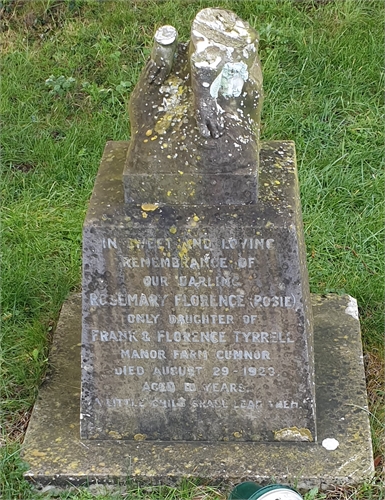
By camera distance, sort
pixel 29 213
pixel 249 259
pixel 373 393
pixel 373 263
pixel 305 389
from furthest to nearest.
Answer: pixel 29 213, pixel 373 263, pixel 373 393, pixel 305 389, pixel 249 259

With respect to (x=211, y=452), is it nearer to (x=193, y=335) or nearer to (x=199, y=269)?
(x=193, y=335)

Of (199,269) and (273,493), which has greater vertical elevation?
(199,269)

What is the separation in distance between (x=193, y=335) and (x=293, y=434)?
1.75 feet

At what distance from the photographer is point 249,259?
3195 millimetres

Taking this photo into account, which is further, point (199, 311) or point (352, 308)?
point (352, 308)

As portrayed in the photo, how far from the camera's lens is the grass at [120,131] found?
429 cm

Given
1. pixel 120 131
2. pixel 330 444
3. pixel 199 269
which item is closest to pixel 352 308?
pixel 330 444

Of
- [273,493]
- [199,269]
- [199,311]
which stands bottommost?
[273,493]

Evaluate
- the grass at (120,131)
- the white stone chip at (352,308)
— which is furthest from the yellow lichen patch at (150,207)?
the white stone chip at (352,308)

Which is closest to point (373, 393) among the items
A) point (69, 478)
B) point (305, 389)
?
point (305, 389)

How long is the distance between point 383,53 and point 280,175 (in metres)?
2.43

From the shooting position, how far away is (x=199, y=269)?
3.22 m

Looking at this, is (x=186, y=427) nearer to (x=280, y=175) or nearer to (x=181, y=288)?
(x=181, y=288)

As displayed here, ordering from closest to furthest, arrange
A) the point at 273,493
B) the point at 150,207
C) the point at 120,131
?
the point at 273,493 < the point at 150,207 < the point at 120,131
